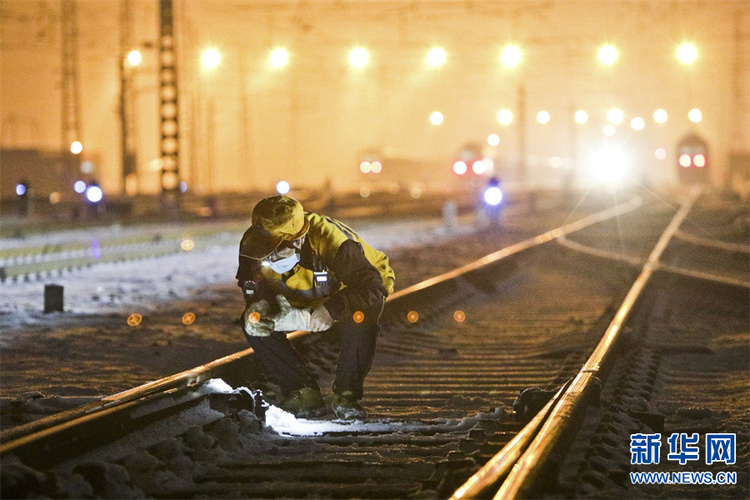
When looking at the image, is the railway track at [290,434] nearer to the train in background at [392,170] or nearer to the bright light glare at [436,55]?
the bright light glare at [436,55]

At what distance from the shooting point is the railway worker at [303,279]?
597 centimetres

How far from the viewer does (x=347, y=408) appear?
6.48 metres

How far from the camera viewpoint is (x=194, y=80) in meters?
49.9

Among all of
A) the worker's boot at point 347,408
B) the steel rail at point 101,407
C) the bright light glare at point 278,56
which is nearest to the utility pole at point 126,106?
the bright light glare at point 278,56

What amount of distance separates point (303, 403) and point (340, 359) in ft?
1.10

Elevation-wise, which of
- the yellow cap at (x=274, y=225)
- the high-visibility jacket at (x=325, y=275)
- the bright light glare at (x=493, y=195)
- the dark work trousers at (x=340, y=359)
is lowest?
the dark work trousers at (x=340, y=359)

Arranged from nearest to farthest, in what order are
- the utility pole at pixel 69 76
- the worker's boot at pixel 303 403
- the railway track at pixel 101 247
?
the worker's boot at pixel 303 403
the railway track at pixel 101 247
the utility pole at pixel 69 76

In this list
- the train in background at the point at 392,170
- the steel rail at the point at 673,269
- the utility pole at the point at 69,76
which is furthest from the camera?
the train in background at the point at 392,170

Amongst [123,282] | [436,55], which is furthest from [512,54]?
[123,282]

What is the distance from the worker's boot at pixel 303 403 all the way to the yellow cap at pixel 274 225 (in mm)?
938

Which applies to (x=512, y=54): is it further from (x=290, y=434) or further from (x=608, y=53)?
(x=290, y=434)

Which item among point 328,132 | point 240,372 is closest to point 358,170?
point 328,132

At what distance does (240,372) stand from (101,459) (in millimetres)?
2212

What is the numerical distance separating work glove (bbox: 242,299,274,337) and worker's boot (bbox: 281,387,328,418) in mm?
507
